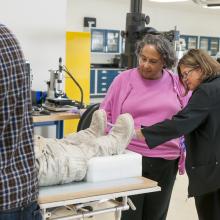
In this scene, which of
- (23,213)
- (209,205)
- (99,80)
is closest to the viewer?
(23,213)

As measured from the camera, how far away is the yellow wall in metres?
4.70

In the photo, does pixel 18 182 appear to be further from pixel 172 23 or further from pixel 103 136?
pixel 172 23

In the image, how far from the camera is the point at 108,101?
2.17m

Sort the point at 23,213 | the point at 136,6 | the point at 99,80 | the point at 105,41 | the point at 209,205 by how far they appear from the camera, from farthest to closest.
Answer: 1. the point at 105,41
2. the point at 99,80
3. the point at 136,6
4. the point at 209,205
5. the point at 23,213

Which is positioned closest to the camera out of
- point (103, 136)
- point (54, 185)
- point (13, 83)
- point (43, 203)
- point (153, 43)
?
point (13, 83)

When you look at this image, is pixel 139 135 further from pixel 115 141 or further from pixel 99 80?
pixel 99 80

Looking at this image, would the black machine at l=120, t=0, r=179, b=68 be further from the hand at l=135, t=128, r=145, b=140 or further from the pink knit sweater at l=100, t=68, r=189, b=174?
the hand at l=135, t=128, r=145, b=140

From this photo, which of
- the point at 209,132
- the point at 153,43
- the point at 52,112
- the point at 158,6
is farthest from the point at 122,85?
the point at 158,6

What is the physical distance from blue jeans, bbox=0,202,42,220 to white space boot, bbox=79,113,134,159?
24.1 inches

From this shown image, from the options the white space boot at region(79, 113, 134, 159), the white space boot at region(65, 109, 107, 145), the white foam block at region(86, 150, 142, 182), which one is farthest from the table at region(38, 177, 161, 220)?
the white space boot at region(65, 109, 107, 145)

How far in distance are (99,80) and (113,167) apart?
6.61 metres

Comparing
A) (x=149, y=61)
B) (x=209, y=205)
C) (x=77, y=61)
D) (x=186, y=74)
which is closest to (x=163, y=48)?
(x=149, y=61)

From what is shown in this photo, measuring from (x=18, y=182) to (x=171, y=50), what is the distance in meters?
1.26

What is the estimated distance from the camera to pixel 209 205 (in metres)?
1.99
